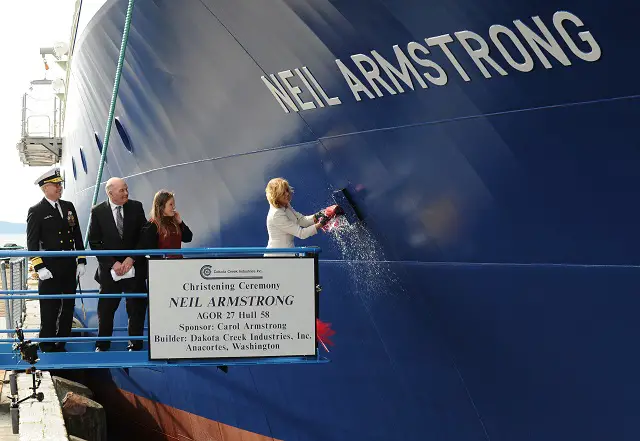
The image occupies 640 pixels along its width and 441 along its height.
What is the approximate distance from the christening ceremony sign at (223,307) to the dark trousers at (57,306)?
169 cm

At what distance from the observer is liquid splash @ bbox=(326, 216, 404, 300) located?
18.1 feet

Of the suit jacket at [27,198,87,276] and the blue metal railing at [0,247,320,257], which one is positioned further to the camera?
the suit jacket at [27,198,87,276]

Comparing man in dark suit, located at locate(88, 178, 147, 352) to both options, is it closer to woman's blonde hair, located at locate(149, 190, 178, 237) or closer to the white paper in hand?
the white paper in hand

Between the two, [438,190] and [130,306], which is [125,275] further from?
[438,190]

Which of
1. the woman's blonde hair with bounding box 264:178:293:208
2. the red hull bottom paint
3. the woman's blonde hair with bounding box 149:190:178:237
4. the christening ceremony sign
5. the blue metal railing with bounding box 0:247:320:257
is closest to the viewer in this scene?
the christening ceremony sign

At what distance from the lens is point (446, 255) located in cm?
506

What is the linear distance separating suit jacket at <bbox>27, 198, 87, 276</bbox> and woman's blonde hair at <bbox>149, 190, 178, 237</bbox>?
39.7 inches

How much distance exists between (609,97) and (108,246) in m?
3.76

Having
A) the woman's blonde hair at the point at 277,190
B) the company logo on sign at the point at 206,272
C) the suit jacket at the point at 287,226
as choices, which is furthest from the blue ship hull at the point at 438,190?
the company logo on sign at the point at 206,272

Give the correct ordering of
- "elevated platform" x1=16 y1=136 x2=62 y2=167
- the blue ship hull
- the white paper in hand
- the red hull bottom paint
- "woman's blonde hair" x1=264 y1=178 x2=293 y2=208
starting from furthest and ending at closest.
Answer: "elevated platform" x1=16 y1=136 x2=62 y2=167 < the red hull bottom paint < the white paper in hand < "woman's blonde hair" x1=264 y1=178 x2=293 y2=208 < the blue ship hull

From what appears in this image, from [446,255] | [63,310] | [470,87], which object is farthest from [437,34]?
[63,310]

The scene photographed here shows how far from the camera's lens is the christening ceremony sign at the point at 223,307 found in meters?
5.14

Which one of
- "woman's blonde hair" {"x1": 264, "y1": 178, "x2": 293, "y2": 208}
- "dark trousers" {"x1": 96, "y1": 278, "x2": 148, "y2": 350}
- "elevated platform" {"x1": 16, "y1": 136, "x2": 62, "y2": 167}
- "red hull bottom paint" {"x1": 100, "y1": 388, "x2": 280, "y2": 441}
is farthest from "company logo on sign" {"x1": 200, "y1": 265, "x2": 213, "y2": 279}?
"elevated platform" {"x1": 16, "y1": 136, "x2": 62, "y2": 167}

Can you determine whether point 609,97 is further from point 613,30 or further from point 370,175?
point 370,175
